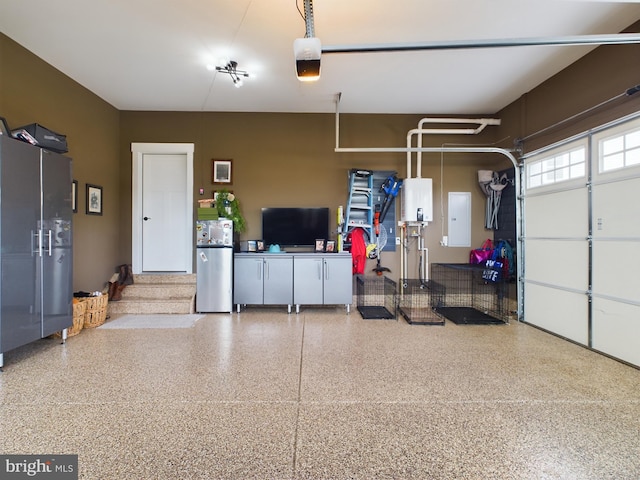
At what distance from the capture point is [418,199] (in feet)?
15.7

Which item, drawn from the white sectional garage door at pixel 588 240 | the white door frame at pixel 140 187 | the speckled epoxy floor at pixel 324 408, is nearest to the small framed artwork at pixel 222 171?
the white door frame at pixel 140 187

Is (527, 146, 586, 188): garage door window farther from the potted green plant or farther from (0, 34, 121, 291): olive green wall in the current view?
(0, 34, 121, 291): olive green wall

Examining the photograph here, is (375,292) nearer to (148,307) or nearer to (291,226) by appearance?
(291,226)

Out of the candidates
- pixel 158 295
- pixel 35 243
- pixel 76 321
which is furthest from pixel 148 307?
pixel 35 243

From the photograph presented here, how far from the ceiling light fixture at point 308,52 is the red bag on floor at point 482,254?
4.15m

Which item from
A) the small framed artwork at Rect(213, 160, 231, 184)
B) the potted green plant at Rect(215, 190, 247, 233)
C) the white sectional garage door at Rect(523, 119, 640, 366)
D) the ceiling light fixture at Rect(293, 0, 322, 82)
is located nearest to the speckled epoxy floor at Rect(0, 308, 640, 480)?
the white sectional garage door at Rect(523, 119, 640, 366)

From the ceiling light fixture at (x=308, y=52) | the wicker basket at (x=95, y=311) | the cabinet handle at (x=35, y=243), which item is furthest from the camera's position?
the wicker basket at (x=95, y=311)

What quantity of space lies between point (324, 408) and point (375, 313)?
2.62 meters

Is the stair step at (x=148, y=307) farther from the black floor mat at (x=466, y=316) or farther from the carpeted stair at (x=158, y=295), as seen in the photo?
the black floor mat at (x=466, y=316)

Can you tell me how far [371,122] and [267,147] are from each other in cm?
187

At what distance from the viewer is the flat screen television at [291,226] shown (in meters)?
4.92

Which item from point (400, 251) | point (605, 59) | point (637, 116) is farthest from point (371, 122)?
point (637, 116)

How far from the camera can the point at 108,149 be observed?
15.5 feet

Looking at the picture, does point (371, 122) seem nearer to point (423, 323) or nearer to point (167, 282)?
point (423, 323)
